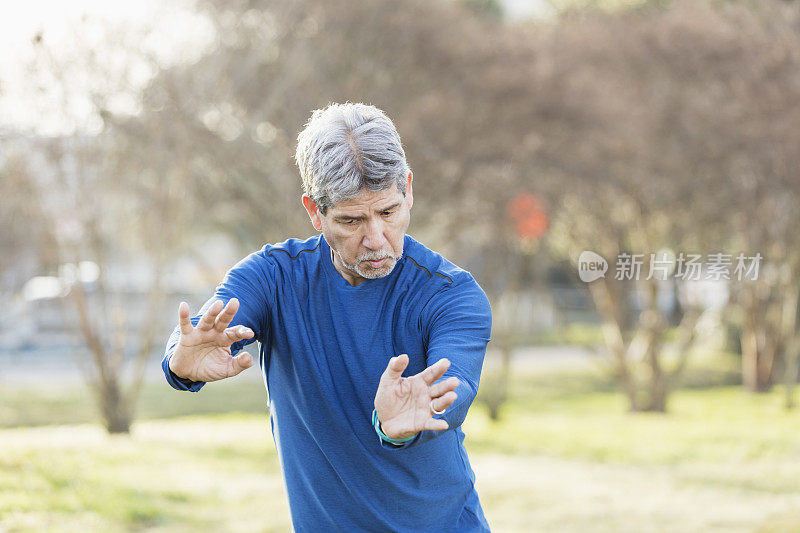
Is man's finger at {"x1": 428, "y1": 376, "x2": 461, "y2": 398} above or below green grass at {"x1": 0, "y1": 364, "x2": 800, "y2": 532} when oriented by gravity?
above

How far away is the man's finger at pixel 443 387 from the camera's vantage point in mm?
1936

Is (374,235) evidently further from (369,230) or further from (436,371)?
(436,371)

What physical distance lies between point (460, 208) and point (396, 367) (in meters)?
10.8

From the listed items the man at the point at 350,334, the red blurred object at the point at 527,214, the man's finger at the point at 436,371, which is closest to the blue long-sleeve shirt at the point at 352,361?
the man at the point at 350,334

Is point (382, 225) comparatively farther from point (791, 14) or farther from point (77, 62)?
point (791, 14)

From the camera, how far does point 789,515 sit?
6598 millimetres

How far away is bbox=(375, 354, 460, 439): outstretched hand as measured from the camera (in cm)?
192

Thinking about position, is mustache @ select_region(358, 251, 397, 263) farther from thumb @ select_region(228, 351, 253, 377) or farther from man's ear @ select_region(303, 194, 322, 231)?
thumb @ select_region(228, 351, 253, 377)

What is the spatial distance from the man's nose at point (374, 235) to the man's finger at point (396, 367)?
390 mm

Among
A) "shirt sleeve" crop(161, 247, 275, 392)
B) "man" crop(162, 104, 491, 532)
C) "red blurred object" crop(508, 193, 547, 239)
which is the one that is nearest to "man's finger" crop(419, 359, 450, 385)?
"man" crop(162, 104, 491, 532)

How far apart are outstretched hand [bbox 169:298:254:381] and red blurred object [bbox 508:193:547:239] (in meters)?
10.6

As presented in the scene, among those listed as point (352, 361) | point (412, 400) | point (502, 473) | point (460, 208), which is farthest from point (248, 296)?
point (460, 208)

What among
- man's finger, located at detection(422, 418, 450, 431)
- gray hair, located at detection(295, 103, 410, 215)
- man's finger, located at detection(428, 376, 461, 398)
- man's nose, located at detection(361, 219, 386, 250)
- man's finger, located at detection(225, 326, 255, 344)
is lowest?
man's finger, located at detection(422, 418, 450, 431)

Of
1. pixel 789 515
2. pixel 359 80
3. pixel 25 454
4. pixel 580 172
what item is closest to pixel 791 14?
pixel 580 172
